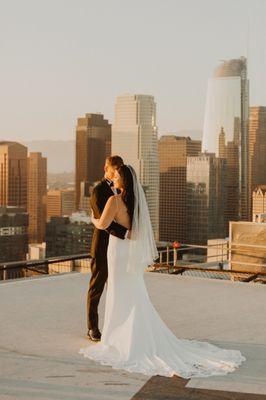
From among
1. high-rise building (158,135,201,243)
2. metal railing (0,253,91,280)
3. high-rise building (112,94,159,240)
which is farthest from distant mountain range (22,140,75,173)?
metal railing (0,253,91,280)

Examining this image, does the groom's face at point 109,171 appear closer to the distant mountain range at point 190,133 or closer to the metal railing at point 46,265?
the metal railing at point 46,265

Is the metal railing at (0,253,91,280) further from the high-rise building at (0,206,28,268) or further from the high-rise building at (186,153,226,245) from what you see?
the high-rise building at (186,153,226,245)

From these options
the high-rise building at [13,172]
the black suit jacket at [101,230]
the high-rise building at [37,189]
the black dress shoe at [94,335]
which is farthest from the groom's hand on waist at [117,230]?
→ the high-rise building at [13,172]

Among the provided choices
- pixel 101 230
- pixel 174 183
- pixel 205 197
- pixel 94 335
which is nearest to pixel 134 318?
pixel 94 335

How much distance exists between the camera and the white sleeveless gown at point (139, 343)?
5.26 meters

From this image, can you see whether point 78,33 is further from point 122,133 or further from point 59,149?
point 122,133

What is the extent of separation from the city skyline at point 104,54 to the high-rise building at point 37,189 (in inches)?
185

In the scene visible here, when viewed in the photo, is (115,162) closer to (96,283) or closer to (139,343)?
(96,283)

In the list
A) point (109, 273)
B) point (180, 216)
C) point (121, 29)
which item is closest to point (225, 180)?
point (180, 216)

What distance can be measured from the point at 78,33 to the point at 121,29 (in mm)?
9409

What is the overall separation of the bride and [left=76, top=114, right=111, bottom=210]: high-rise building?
221ft

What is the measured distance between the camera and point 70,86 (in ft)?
200

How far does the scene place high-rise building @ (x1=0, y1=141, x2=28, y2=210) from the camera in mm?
74938

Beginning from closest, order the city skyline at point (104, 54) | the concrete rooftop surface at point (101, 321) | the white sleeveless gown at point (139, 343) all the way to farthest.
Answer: the concrete rooftop surface at point (101, 321)
the white sleeveless gown at point (139, 343)
the city skyline at point (104, 54)
